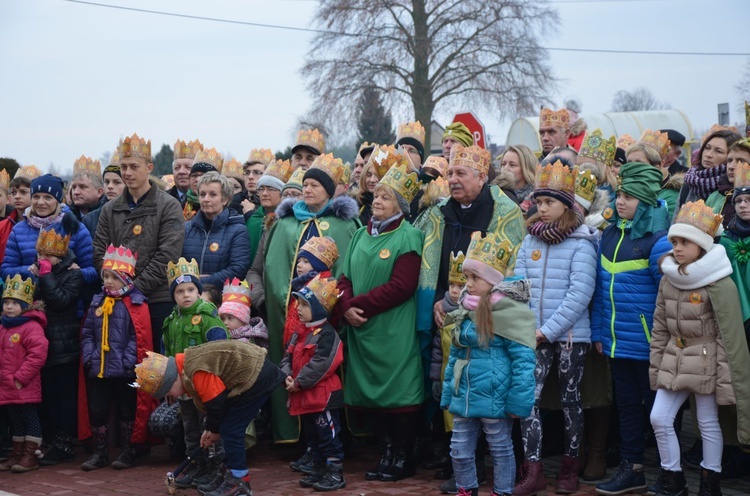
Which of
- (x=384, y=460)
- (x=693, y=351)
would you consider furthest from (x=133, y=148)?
(x=693, y=351)

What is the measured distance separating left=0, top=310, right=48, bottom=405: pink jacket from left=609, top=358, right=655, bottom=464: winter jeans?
4.78 metres

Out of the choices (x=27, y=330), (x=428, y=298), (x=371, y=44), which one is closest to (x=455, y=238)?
(x=428, y=298)

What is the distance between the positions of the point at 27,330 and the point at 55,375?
0.52 metres

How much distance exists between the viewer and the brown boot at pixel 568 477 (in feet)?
23.8

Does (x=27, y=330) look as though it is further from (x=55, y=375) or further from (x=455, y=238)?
(x=455, y=238)

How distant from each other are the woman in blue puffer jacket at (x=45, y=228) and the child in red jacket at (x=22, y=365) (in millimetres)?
351

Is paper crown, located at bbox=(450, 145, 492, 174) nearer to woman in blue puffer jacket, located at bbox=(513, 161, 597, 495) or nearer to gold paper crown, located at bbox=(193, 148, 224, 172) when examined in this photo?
woman in blue puffer jacket, located at bbox=(513, 161, 597, 495)

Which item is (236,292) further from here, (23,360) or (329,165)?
(23,360)

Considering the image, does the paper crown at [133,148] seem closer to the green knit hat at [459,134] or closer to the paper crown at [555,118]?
the green knit hat at [459,134]

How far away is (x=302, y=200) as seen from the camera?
8891 mm

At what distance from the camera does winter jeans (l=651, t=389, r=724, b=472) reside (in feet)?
22.3

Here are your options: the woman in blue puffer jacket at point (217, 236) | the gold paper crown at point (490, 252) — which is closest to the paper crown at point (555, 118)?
the woman in blue puffer jacket at point (217, 236)

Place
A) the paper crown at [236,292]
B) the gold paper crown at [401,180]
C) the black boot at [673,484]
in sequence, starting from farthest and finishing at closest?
the paper crown at [236,292], the gold paper crown at [401,180], the black boot at [673,484]

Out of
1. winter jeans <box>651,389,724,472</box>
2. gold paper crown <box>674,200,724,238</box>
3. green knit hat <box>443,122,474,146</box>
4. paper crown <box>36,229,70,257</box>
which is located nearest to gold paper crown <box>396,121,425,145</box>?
green knit hat <box>443,122,474,146</box>
